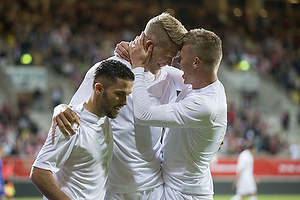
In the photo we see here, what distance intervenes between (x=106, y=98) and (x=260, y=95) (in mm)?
19505

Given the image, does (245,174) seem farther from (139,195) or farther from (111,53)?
(139,195)

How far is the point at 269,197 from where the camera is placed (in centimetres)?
1573

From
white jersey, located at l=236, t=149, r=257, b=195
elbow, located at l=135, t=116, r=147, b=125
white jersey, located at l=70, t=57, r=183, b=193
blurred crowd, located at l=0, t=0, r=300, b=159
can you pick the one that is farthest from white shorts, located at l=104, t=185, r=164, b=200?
blurred crowd, located at l=0, t=0, r=300, b=159

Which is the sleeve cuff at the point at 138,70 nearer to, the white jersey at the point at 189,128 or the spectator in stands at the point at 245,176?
the white jersey at the point at 189,128

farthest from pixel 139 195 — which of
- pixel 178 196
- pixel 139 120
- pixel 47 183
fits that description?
pixel 47 183

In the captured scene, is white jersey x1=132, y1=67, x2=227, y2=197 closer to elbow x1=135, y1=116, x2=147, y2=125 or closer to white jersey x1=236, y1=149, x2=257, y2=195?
elbow x1=135, y1=116, x2=147, y2=125

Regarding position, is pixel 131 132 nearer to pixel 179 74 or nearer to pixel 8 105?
pixel 179 74

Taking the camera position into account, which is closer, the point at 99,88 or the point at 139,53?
the point at 99,88

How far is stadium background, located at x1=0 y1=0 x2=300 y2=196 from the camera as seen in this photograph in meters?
16.0

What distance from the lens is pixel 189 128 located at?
13.4 feet

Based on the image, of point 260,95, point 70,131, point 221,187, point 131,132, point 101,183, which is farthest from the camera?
point 260,95

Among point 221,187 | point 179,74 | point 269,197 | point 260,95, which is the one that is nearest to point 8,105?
point 221,187

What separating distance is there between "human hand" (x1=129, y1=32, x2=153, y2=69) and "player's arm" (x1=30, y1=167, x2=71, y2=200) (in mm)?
1121

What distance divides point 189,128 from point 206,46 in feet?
2.18
